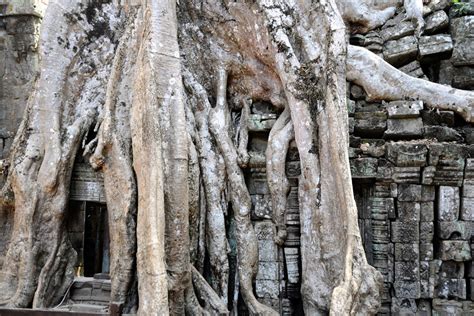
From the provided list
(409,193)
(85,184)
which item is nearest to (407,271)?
(409,193)

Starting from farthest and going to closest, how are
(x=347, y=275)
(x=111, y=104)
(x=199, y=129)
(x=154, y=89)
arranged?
1. (x=199, y=129)
2. (x=111, y=104)
3. (x=154, y=89)
4. (x=347, y=275)

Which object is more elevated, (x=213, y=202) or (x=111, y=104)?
(x=111, y=104)

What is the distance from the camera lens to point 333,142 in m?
4.00

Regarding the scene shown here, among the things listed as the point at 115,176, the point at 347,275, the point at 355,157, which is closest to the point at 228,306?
the point at 347,275

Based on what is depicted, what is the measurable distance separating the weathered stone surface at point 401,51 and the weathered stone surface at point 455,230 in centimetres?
191

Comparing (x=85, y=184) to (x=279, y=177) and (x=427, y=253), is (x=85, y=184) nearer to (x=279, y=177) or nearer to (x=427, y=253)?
(x=279, y=177)

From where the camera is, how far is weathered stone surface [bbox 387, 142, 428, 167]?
15.1 feet

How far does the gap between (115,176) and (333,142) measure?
183cm

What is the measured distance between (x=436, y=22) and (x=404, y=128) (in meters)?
1.45

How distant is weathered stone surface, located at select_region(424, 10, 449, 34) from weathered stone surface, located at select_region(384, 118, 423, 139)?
126 cm

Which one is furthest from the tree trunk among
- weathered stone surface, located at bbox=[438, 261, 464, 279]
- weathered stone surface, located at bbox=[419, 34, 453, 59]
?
weathered stone surface, located at bbox=[438, 261, 464, 279]

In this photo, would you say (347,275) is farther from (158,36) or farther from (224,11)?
(224,11)

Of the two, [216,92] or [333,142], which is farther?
[216,92]

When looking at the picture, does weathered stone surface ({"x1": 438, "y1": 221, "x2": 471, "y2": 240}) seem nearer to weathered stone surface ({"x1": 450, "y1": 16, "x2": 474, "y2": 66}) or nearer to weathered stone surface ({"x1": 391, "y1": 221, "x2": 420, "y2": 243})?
weathered stone surface ({"x1": 391, "y1": 221, "x2": 420, "y2": 243})
